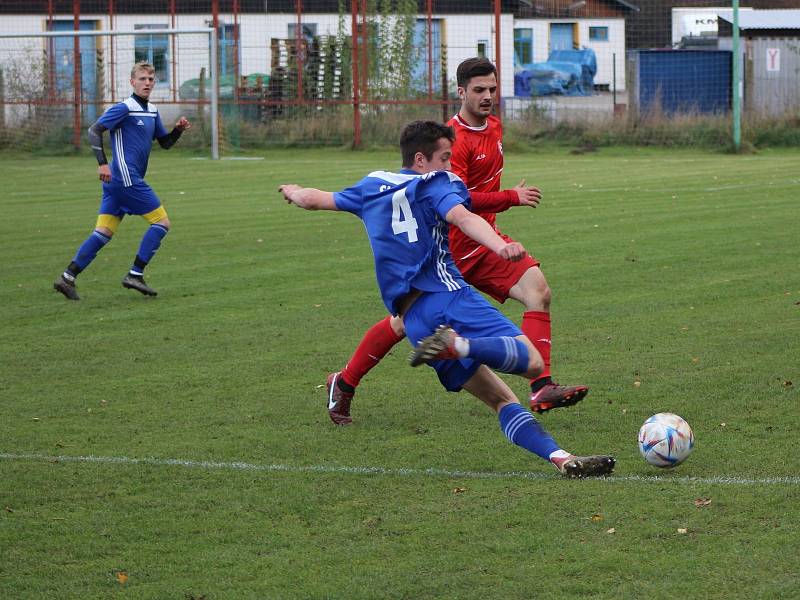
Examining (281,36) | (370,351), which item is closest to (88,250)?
(370,351)

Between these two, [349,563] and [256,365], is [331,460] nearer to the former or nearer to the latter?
[349,563]

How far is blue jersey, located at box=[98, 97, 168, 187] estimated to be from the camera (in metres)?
11.5

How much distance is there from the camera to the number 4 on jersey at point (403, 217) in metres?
5.52

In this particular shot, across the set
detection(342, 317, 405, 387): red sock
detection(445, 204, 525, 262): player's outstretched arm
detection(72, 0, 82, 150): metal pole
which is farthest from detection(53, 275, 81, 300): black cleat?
detection(72, 0, 82, 150): metal pole

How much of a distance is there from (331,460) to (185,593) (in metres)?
1.72

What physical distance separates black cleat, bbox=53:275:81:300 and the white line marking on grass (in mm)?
4969

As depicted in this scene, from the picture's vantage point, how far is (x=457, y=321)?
5492 mm

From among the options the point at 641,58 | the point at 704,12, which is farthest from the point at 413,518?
the point at 704,12

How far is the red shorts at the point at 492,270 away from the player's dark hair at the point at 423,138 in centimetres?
143

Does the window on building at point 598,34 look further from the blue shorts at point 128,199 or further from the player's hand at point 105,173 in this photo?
the player's hand at point 105,173

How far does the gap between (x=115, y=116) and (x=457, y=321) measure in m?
7.06

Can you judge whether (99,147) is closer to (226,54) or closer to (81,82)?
(81,82)

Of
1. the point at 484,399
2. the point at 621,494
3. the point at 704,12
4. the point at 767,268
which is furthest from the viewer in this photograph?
the point at 704,12

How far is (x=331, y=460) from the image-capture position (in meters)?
5.91
